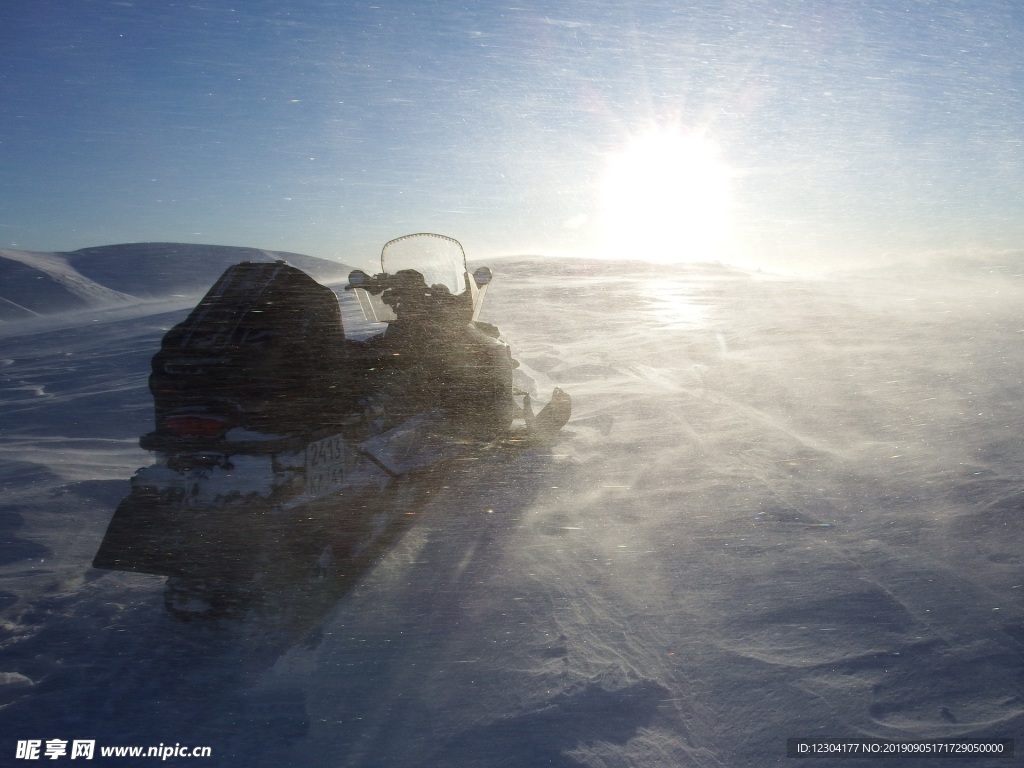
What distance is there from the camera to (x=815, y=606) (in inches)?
125

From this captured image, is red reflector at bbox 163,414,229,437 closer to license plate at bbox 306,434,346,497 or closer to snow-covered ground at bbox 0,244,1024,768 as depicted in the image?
license plate at bbox 306,434,346,497

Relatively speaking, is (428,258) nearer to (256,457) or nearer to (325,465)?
(325,465)

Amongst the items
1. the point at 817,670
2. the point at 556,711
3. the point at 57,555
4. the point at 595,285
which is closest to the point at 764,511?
the point at 817,670

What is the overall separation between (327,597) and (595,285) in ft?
79.9

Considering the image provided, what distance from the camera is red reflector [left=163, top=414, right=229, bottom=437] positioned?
3.00 meters

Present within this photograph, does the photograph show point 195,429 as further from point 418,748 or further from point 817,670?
Result: point 817,670

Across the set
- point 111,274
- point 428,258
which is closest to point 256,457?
point 428,258

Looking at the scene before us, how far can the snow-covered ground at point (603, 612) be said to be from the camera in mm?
2381

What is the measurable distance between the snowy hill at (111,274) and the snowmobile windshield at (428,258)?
14.3m

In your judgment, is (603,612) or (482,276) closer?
(603,612)

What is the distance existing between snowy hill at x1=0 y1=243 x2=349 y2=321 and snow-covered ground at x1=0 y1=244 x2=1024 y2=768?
15721 mm

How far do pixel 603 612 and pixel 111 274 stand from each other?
34.0 metres

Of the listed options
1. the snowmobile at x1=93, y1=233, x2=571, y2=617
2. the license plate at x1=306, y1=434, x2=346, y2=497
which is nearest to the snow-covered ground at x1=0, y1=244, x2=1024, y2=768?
the snowmobile at x1=93, y1=233, x2=571, y2=617

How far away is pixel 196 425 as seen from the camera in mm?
3006
